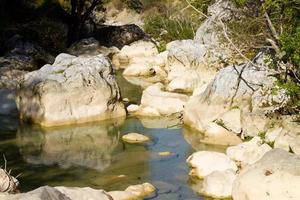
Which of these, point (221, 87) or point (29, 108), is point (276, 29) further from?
point (29, 108)

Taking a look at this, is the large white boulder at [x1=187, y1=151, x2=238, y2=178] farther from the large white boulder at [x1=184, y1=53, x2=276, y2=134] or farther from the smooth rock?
the large white boulder at [x1=184, y1=53, x2=276, y2=134]

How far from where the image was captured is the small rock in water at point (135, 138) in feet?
44.5

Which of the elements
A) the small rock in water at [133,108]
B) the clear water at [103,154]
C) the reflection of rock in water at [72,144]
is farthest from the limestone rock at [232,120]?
the small rock in water at [133,108]

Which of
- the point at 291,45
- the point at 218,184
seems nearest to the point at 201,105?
the point at 291,45

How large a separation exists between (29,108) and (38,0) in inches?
516

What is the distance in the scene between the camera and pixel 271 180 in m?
8.82

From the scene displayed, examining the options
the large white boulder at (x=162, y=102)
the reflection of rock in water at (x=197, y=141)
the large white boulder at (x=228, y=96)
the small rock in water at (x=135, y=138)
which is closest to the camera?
the reflection of rock in water at (x=197, y=141)

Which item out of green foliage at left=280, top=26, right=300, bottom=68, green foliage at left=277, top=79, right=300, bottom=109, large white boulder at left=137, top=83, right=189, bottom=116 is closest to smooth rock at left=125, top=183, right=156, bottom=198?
green foliage at left=277, top=79, right=300, bottom=109

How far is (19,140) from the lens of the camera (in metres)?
14.2

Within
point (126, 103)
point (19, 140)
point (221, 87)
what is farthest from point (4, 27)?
point (221, 87)

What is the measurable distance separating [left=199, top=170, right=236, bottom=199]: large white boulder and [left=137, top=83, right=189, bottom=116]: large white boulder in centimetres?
552

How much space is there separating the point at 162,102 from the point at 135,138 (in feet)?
8.71

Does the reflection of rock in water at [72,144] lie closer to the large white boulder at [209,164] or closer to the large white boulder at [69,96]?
the large white boulder at [69,96]

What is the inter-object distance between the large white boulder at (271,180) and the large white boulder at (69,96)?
22.1 ft
